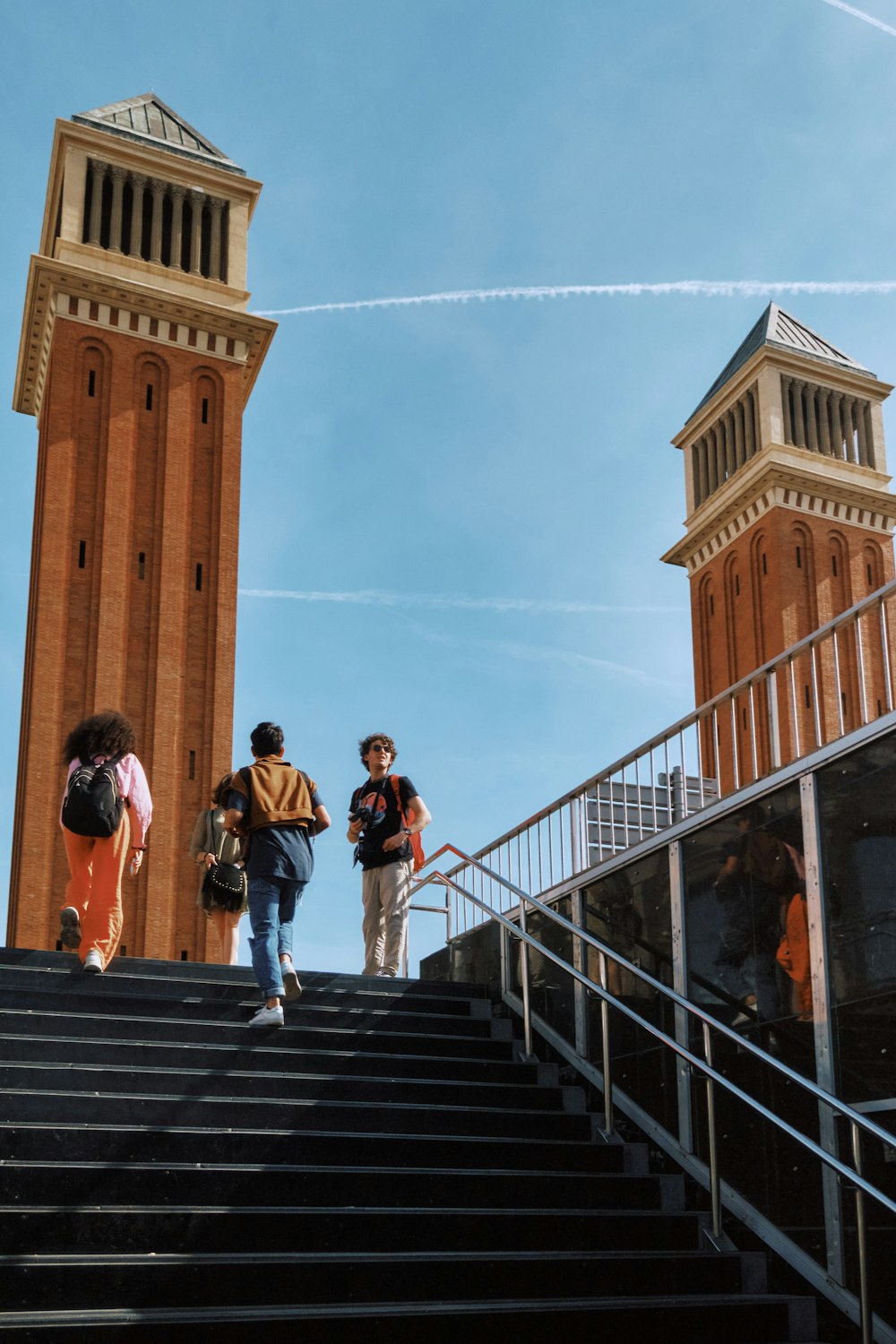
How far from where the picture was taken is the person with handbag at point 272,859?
23.3 ft

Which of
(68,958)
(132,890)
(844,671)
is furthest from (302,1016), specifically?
(844,671)

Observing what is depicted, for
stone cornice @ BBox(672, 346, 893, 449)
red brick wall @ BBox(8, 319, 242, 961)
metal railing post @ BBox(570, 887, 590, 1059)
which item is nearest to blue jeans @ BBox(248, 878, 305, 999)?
metal railing post @ BBox(570, 887, 590, 1059)

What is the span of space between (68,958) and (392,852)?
2356 millimetres

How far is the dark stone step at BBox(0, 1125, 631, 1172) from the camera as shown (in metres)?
5.54

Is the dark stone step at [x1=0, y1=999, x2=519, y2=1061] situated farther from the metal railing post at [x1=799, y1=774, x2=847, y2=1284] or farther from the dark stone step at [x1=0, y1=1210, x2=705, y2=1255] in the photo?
the metal railing post at [x1=799, y1=774, x2=847, y2=1284]

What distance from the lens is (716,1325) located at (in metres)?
5.43

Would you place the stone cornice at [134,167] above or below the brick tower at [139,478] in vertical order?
above

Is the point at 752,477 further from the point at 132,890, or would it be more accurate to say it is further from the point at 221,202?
the point at 132,890

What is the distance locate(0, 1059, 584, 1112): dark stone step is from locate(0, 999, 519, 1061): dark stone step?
1.02 feet

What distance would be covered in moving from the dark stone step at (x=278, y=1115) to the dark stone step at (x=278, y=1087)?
2.0 inches

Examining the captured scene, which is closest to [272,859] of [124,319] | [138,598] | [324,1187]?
[324,1187]

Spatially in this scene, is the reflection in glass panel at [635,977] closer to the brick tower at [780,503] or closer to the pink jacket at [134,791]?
the pink jacket at [134,791]

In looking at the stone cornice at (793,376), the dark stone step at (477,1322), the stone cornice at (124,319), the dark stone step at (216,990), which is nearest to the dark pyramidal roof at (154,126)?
the stone cornice at (124,319)

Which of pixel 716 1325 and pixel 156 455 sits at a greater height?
pixel 156 455
